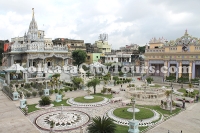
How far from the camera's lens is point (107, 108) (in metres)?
16.4

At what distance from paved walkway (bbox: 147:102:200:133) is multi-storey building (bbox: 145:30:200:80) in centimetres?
1854

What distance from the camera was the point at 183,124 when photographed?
12664mm

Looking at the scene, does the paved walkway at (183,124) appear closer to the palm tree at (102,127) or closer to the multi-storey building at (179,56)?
the palm tree at (102,127)

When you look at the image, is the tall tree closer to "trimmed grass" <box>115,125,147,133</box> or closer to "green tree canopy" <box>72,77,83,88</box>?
"green tree canopy" <box>72,77,83,88</box>

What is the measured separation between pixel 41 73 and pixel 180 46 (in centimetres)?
2771

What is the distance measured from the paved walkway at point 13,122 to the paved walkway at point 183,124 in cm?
862

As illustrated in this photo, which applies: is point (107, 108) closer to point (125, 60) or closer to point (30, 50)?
point (30, 50)

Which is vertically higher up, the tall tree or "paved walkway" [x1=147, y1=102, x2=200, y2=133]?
the tall tree

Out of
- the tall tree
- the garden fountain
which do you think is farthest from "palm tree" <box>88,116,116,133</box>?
the tall tree

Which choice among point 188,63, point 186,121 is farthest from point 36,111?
point 188,63

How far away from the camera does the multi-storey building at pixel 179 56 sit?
30.9 meters

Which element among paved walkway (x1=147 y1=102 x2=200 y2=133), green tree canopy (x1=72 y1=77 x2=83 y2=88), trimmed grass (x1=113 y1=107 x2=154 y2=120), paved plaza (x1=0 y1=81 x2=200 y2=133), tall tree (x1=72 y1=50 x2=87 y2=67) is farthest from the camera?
tall tree (x1=72 y1=50 x2=87 y2=67)

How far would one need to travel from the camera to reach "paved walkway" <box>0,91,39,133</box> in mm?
11664

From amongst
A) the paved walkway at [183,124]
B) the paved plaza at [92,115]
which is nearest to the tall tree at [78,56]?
the paved plaza at [92,115]
